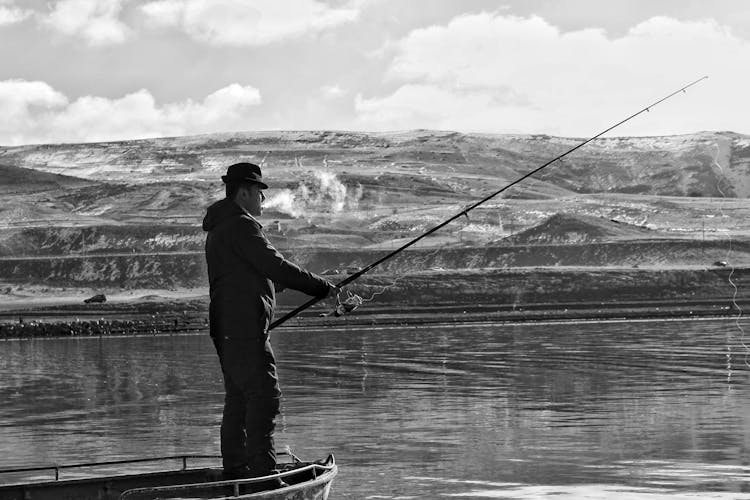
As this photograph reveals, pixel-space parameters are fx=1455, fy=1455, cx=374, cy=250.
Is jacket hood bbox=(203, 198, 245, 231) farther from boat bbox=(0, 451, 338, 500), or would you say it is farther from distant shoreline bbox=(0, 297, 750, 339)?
distant shoreline bbox=(0, 297, 750, 339)

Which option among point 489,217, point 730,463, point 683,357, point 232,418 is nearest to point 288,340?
point 683,357

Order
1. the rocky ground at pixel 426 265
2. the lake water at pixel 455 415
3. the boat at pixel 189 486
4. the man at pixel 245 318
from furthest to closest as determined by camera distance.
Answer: the rocky ground at pixel 426 265, the lake water at pixel 455 415, the man at pixel 245 318, the boat at pixel 189 486

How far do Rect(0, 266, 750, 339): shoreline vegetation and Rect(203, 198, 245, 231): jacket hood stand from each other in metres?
58.8

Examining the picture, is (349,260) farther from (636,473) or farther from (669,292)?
(636,473)

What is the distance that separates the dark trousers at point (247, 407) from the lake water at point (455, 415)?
289cm

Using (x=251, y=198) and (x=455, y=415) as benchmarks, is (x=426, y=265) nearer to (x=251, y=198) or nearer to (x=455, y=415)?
(x=455, y=415)

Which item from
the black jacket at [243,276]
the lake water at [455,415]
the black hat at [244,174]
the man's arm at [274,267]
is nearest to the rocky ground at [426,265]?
the lake water at [455,415]

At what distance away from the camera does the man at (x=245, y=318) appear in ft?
45.3

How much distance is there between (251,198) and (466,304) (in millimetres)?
84038

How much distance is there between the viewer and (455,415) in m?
25.7

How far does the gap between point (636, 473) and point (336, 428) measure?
7360 mm

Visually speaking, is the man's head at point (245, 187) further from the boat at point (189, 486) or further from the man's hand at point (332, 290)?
the boat at point (189, 486)

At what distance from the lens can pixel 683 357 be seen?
40.9 m

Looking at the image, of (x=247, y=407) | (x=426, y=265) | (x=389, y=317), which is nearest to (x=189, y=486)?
(x=247, y=407)
